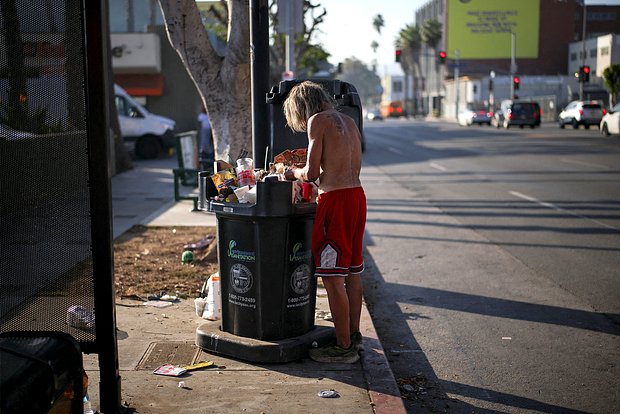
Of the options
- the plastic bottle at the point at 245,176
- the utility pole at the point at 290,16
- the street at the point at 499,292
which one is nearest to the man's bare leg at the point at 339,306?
the street at the point at 499,292

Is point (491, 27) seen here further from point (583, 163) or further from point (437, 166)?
point (583, 163)

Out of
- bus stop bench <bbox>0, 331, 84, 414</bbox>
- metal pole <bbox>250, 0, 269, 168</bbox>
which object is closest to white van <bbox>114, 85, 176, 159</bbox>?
metal pole <bbox>250, 0, 269, 168</bbox>

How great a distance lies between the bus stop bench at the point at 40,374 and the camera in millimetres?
2939

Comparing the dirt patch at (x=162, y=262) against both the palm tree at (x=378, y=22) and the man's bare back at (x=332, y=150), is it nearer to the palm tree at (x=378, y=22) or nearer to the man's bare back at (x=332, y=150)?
the man's bare back at (x=332, y=150)

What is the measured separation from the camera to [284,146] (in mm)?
6512

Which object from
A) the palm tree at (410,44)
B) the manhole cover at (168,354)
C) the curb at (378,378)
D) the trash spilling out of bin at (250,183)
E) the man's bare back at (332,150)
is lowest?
the curb at (378,378)

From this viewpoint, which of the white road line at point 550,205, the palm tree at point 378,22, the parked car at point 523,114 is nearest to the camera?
the white road line at point 550,205

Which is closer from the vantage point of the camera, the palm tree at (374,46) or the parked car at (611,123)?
the parked car at (611,123)

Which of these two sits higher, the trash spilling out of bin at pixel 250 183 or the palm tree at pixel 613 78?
the palm tree at pixel 613 78

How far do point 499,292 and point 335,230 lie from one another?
3.33 metres

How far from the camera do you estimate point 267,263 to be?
5.40 meters

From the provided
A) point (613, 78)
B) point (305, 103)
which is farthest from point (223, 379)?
point (613, 78)

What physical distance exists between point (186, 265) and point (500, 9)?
327ft

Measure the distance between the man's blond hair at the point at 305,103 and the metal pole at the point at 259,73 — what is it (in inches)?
70.2
